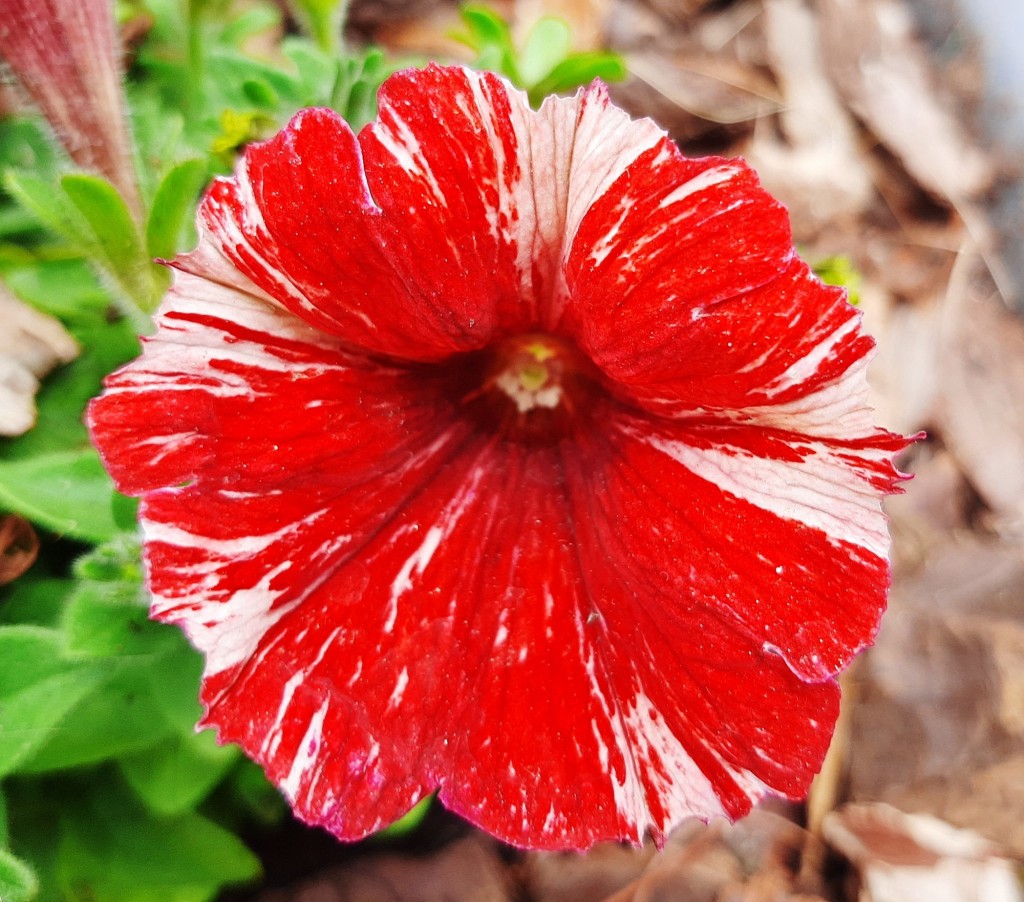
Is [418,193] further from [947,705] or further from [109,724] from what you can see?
[947,705]

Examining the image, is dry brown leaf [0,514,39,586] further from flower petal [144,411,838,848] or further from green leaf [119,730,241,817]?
flower petal [144,411,838,848]

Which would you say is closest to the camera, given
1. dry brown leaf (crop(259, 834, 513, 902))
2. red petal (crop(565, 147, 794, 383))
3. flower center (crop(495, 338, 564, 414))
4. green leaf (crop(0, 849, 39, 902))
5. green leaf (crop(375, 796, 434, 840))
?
red petal (crop(565, 147, 794, 383))

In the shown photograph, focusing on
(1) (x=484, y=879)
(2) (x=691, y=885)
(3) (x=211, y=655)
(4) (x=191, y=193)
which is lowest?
(2) (x=691, y=885)

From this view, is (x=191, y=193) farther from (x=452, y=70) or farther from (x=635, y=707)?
(x=635, y=707)

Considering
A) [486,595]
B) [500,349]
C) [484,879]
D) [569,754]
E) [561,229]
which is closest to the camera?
[561,229]

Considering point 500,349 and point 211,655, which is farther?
point 500,349

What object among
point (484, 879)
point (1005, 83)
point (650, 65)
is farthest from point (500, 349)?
point (1005, 83)

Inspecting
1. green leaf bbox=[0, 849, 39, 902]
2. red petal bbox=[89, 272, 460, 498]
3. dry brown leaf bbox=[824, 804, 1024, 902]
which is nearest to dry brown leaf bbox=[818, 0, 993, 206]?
dry brown leaf bbox=[824, 804, 1024, 902]
